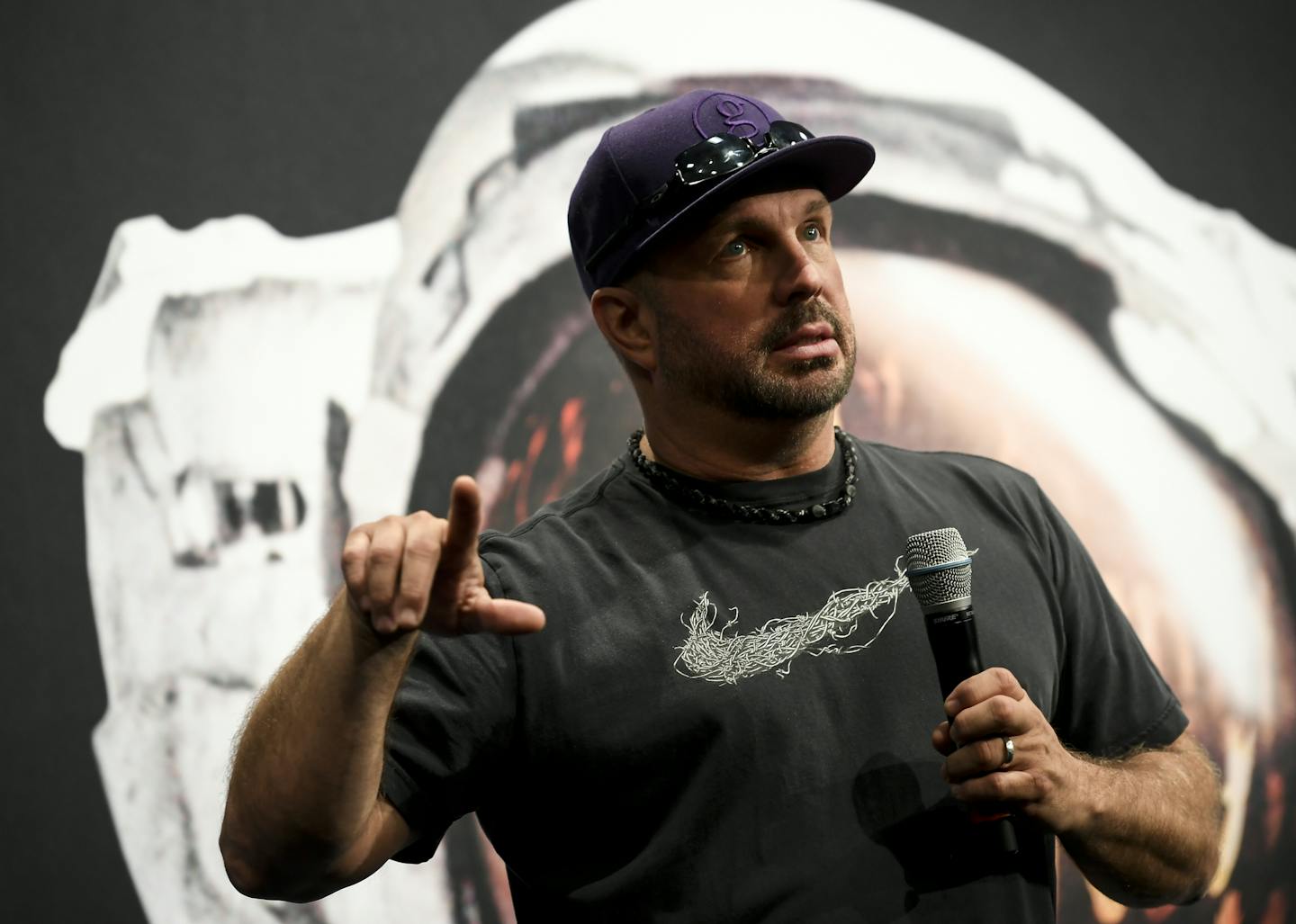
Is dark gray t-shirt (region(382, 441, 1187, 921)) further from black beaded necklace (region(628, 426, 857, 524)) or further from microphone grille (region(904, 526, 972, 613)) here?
microphone grille (region(904, 526, 972, 613))

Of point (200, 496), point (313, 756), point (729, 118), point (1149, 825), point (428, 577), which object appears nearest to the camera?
point (428, 577)

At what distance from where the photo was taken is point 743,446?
1.48m

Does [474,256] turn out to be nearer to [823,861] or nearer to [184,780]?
[184,780]

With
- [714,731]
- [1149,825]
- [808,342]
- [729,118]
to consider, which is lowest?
[1149,825]

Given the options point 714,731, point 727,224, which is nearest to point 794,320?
point 727,224

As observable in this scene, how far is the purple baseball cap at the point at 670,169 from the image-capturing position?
1429 mm

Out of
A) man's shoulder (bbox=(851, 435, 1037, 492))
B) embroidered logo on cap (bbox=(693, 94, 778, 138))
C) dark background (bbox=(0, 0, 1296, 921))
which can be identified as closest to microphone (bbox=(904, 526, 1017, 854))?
man's shoulder (bbox=(851, 435, 1037, 492))

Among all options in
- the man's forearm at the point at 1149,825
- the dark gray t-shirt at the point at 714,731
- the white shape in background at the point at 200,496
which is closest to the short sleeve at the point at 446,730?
the dark gray t-shirt at the point at 714,731

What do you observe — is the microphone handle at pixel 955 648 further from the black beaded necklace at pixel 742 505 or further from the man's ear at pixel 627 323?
the man's ear at pixel 627 323

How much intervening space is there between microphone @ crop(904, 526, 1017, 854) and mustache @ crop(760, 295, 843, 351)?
1.05 feet

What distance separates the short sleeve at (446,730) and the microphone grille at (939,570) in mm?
429

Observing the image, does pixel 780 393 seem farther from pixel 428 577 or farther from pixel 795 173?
pixel 428 577

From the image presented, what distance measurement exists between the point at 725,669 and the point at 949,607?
0.82 feet

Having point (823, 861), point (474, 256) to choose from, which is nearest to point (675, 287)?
point (823, 861)
